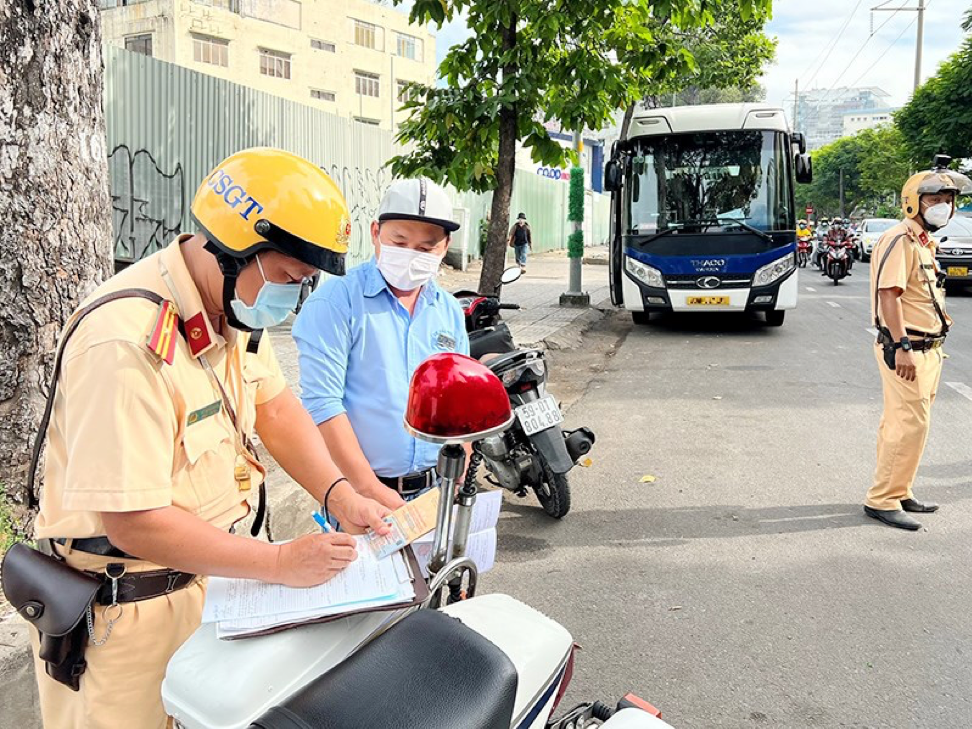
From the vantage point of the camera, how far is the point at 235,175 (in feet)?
5.07

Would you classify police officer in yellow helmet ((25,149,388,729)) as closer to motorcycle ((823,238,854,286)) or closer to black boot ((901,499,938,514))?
black boot ((901,499,938,514))

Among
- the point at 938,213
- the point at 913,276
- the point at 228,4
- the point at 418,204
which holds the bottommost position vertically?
the point at 913,276

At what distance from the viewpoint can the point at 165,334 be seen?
1.48 meters

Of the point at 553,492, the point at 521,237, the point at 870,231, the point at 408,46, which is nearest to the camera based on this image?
the point at 553,492

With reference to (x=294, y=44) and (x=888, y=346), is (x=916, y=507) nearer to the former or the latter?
(x=888, y=346)

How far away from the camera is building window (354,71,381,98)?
143 feet

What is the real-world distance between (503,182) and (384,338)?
6803mm

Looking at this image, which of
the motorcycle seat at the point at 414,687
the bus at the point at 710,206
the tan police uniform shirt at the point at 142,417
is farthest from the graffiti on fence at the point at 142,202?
the motorcycle seat at the point at 414,687

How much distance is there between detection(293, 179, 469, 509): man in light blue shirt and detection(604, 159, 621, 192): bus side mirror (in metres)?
9.24

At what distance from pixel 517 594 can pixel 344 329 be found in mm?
1724

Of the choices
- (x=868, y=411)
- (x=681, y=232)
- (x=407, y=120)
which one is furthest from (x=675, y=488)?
(x=681, y=232)

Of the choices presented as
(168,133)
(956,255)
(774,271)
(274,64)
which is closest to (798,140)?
(774,271)

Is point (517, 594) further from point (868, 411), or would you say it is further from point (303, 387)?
point (868, 411)

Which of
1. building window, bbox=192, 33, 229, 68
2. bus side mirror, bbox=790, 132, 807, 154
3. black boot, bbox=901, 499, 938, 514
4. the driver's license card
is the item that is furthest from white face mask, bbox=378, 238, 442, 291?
building window, bbox=192, 33, 229, 68
